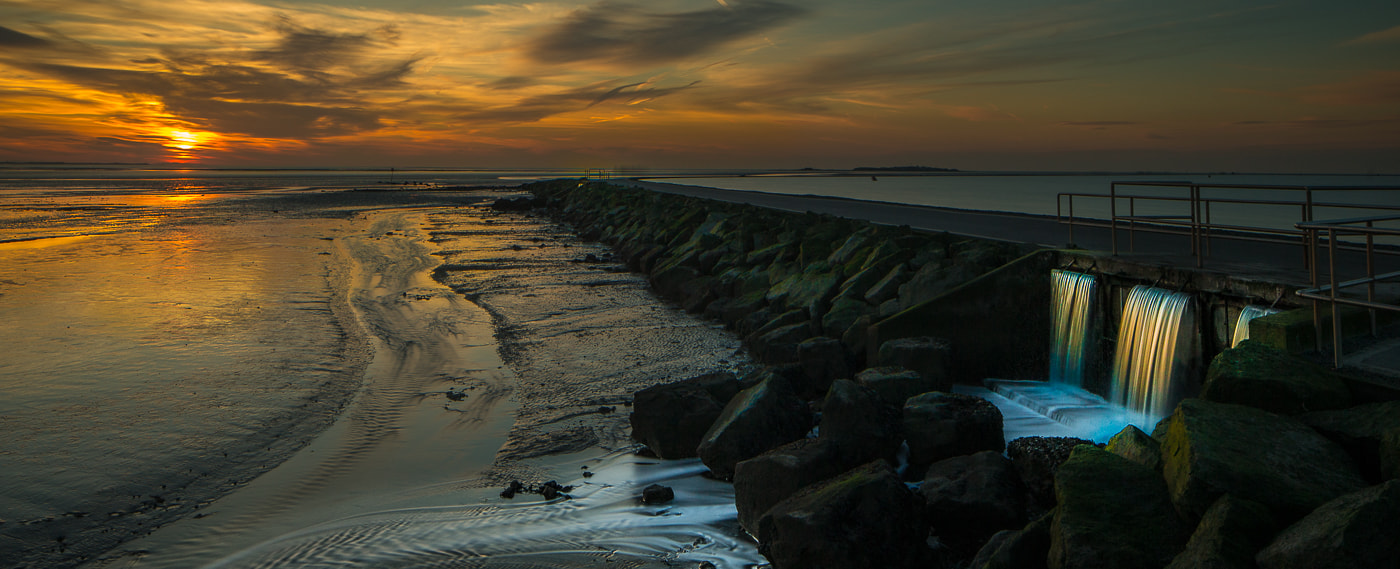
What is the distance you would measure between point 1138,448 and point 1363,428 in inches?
42.1

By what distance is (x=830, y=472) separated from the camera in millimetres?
5668

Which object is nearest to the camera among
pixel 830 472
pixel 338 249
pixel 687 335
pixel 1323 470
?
pixel 1323 470

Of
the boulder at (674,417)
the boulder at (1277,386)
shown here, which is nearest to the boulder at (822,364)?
the boulder at (674,417)

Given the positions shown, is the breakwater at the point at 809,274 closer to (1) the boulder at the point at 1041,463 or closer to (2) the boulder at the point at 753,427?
(2) the boulder at the point at 753,427

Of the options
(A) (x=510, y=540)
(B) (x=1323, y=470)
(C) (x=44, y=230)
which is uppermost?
(C) (x=44, y=230)

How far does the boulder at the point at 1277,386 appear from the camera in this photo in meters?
4.86

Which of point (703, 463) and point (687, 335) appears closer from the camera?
point (703, 463)

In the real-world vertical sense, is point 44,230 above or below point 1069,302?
above

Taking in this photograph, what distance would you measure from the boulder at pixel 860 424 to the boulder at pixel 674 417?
120 cm

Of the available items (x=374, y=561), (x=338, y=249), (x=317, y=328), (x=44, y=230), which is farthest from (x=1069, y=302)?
(x=44, y=230)

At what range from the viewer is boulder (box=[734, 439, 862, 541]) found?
5.48m

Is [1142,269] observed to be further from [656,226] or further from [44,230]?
[44,230]

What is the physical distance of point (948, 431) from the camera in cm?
623

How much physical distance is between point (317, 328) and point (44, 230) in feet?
84.6
